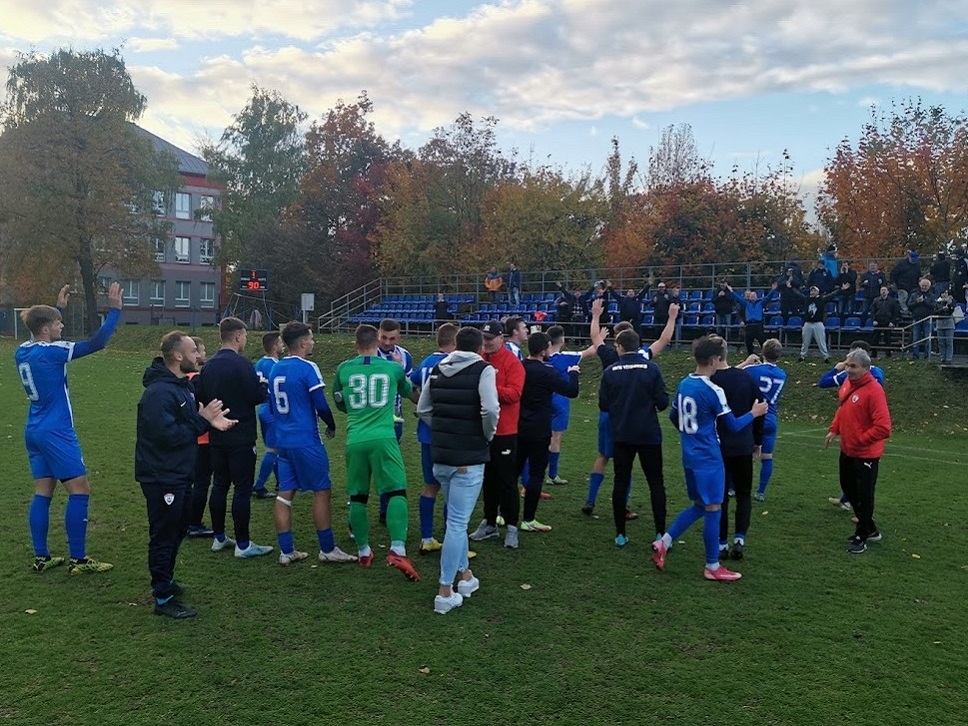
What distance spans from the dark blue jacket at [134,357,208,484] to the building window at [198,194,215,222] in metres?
55.6

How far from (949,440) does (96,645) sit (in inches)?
548

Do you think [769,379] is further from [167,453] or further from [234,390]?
[167,453]

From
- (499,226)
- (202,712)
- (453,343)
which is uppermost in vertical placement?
(499,226)

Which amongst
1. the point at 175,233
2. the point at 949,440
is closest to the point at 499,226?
the point at 949,440

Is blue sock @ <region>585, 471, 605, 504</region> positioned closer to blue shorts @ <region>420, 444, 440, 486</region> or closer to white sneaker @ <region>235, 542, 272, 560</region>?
blue shorts @ <region>420, 444, 440, 486</region>

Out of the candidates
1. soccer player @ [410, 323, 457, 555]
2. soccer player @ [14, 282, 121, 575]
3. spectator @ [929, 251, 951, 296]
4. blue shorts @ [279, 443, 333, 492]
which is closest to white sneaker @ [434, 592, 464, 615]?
soccer player @ [410, 323, 457, 555]

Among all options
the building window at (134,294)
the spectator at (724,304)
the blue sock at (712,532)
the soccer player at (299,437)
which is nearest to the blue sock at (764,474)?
the blue sock at (712,532)

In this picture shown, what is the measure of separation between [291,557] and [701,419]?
11.8 ft

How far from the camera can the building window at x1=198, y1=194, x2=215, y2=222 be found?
189 feet

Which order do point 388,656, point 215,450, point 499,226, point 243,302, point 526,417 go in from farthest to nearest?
point 243,302 < point 499,226 < point 526,417 < point 215,450 < point 388,656

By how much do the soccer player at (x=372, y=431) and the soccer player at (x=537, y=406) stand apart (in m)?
1.43

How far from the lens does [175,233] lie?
65.8 meters

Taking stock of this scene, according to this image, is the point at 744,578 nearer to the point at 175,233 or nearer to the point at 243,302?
the point at 243,302

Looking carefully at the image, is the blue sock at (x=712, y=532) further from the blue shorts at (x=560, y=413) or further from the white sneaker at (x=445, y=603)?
the blue shorts at (x=560, y=413)
